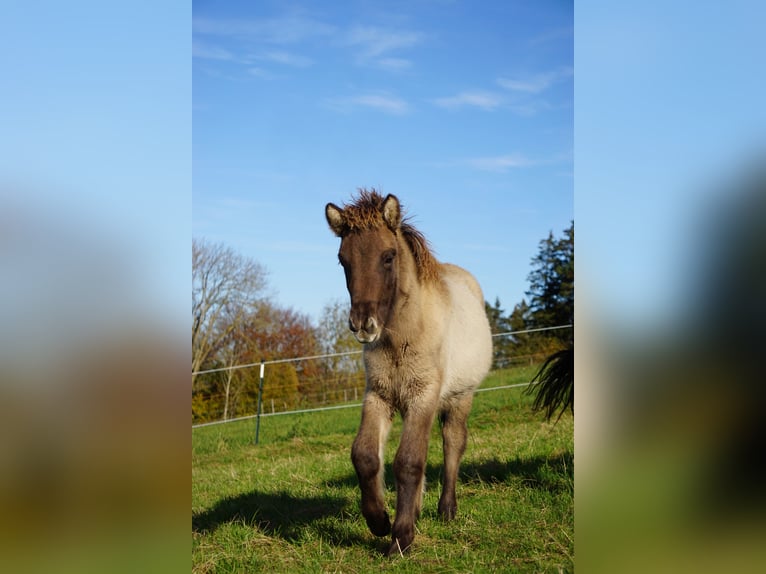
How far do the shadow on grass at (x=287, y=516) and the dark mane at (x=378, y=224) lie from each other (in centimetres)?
176

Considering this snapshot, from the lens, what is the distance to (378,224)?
3.96 meters

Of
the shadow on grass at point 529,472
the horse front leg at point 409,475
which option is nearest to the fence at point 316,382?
Result: the shadow on grass at point 529,472

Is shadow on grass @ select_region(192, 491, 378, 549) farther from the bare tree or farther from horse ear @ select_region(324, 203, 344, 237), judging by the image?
the bare tree

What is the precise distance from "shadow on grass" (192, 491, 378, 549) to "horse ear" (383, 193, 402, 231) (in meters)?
1.99

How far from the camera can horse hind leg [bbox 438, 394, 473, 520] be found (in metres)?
4.56

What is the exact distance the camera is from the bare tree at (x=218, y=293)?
1461 centimetres

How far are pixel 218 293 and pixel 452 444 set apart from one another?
11377mm

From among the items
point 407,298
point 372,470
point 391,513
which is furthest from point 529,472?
point 407,298

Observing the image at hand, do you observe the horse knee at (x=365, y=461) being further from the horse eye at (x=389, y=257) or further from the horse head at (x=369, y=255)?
the horse eye at (x=389, y=257)

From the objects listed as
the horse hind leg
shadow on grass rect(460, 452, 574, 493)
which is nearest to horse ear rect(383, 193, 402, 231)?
the horse hind leg
